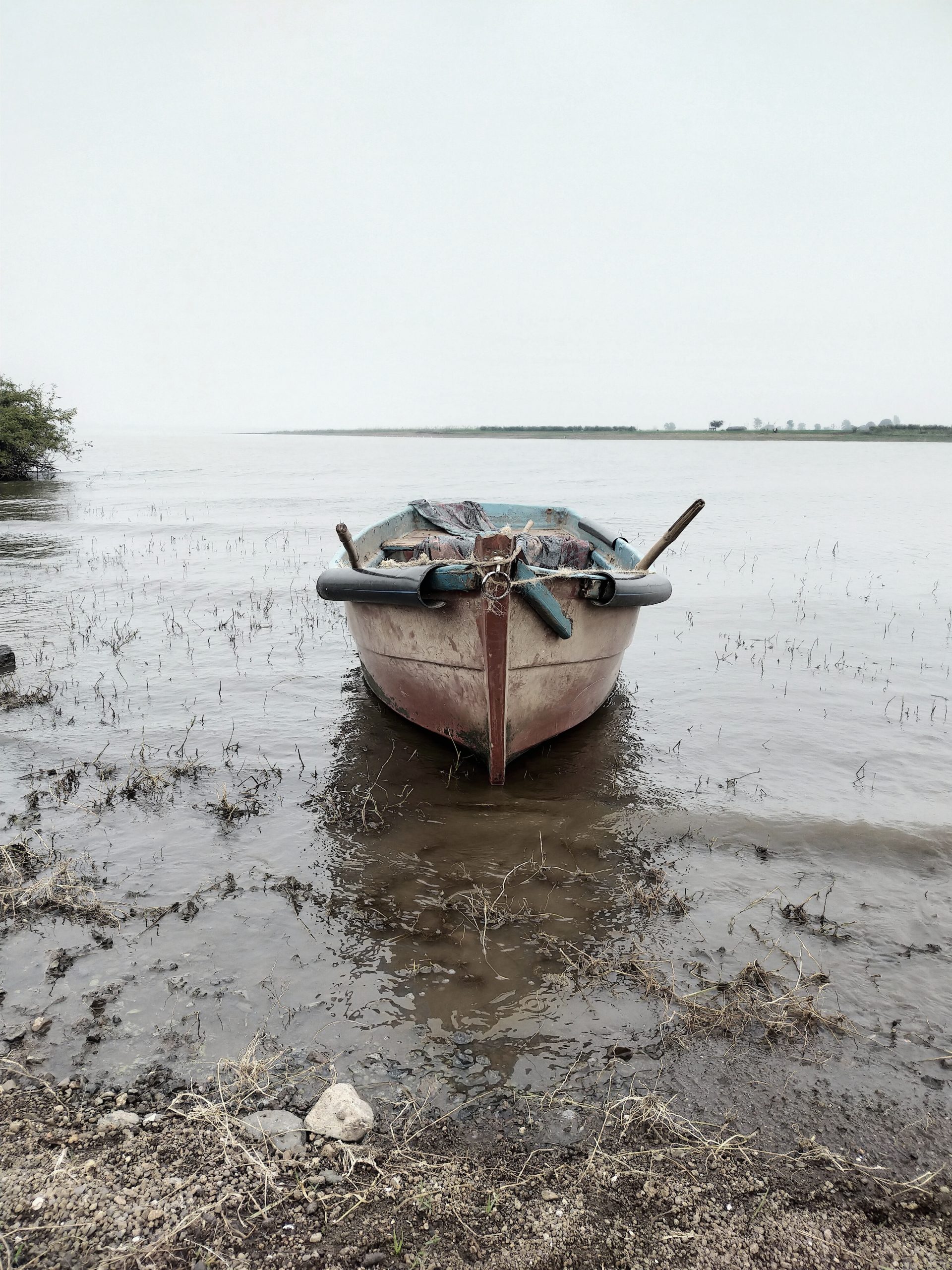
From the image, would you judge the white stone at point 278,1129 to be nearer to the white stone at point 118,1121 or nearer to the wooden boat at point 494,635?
the white stone at point 118,1121

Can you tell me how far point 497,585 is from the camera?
504 centimetres

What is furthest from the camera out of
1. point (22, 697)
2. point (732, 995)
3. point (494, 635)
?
point (22, 697)

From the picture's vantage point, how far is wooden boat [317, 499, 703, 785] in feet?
17.1

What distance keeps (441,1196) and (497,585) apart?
11.0 ft

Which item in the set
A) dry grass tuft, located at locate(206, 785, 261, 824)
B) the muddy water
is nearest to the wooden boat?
the muddy water

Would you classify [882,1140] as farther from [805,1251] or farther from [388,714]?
[388,714]

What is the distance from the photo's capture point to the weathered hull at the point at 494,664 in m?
5.33

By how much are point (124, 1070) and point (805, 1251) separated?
2453mm

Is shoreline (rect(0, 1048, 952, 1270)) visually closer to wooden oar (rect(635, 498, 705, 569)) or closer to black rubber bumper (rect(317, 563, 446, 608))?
black rubber bumper (rect(317, 563, 446, 608))

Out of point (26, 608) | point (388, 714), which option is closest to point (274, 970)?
point (388, 714)

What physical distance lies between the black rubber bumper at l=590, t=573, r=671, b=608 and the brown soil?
358 cm

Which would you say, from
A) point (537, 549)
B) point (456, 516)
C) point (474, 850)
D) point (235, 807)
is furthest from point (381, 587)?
point (456, 516)

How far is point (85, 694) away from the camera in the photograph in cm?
742

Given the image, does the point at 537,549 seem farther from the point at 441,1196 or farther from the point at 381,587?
the point at 441,1196
